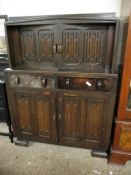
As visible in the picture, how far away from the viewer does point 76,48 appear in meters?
1.70

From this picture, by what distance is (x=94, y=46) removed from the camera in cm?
166

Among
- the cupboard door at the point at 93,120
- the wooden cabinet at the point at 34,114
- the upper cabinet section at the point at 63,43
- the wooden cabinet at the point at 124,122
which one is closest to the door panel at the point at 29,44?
the upper cabinet section at the point at 63,43

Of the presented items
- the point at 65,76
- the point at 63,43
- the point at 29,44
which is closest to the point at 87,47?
the point at 63,43

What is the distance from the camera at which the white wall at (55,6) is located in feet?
6.05

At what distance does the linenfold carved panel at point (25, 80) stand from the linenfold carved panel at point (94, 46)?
56 centimetres

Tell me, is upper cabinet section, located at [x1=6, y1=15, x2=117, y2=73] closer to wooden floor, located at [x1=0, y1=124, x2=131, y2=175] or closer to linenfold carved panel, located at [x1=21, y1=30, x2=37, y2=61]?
linenfold carved panel, located at [x1=21, y1=30, x2=37, y2=61]

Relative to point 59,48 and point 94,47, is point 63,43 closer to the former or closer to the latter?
point 59,48

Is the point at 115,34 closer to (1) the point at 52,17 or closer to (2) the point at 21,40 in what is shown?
(1) the point at 52,17

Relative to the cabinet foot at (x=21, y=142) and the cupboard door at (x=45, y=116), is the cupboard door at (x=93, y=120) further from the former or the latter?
the cabinet foot at (x=21, y=142)

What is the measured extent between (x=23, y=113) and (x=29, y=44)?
79 centimetres

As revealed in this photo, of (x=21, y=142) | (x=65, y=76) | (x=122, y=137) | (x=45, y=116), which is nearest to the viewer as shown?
(x=65, y=76)

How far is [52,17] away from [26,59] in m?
0.55

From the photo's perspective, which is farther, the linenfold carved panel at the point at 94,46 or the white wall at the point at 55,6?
the white wall at the point at 55,6

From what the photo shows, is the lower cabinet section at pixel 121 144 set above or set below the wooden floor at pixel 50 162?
above
